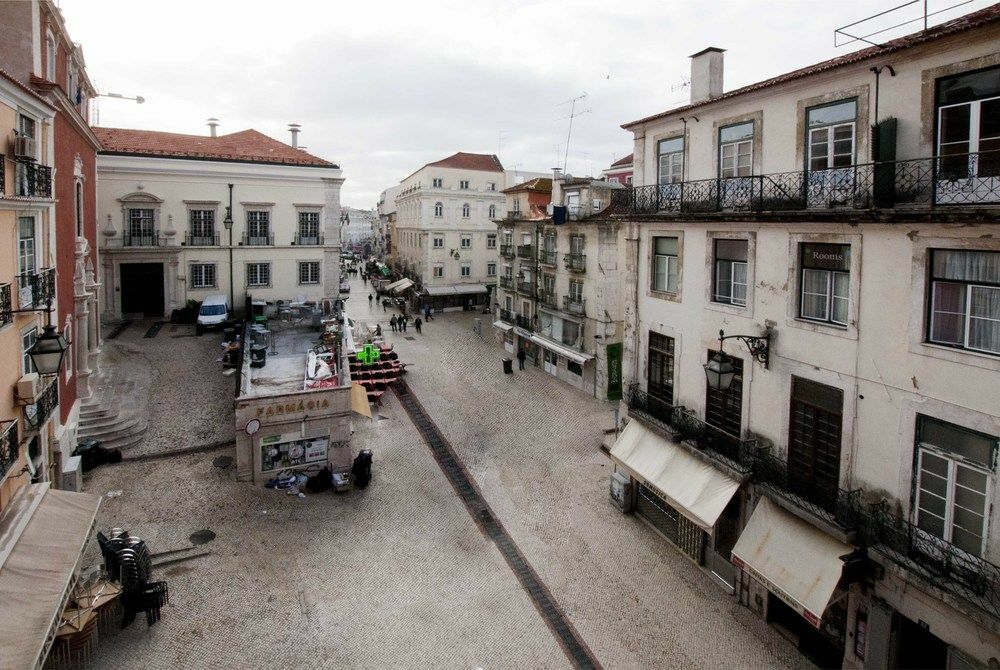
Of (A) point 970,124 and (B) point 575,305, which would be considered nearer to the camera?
(A) point 970,124

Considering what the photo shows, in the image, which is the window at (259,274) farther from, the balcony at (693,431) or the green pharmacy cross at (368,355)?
the balcony at (693,431)

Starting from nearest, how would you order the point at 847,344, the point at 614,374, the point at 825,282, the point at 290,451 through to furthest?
the point at 847,344, the point at 825,282, the point at 290,451, the point at 614,374

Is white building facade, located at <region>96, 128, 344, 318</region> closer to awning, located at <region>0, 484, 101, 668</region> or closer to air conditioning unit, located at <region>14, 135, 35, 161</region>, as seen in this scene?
air conditioning unit, located at <region>14, 135, 35, 161</region>

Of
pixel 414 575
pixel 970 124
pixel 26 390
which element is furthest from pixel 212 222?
pixel 970 124

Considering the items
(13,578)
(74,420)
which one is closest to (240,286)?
(74,420)

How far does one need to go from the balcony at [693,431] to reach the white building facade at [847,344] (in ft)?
0.23

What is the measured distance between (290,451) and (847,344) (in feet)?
51.8

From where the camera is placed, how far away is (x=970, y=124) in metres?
9.55

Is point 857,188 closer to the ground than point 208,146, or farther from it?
closer to the ground

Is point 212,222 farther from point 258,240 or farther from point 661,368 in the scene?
point 661,368

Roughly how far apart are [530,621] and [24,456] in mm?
11413

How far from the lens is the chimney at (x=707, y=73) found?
15.3m

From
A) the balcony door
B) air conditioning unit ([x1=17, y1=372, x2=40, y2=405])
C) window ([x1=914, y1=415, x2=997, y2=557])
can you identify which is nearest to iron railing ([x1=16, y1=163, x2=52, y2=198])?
air conditioning unit ([x1=17, y1=372, x2=40, y2=405])

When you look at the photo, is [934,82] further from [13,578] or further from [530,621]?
[13,578]
